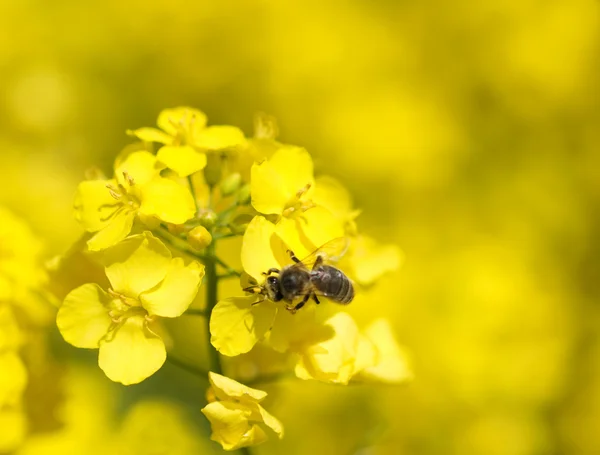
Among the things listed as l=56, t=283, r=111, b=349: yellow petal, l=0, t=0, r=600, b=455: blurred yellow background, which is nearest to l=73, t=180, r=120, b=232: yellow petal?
l=56, t=283, r=111, b=349: yellow petal

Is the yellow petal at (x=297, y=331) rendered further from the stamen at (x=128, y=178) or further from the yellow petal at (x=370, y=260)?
the stamen at (x=128, y=178)

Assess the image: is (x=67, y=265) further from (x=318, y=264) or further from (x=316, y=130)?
(x=316, y=130)

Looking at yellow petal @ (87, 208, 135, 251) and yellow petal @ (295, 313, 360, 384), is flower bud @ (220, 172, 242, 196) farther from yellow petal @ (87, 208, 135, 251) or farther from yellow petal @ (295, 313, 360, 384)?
yellow petal @ (295, 313, 360, 384)

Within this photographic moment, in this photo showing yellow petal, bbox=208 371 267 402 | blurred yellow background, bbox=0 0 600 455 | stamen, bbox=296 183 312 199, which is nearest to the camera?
yellow petal, bbox=208 371 267 402

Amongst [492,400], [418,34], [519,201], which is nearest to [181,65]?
[418,34]

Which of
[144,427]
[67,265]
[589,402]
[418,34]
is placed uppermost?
[418,34]

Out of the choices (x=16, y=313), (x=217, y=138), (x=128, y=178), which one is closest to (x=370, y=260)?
(x=217, y=138)

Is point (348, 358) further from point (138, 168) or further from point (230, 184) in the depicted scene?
point (138, 168)
